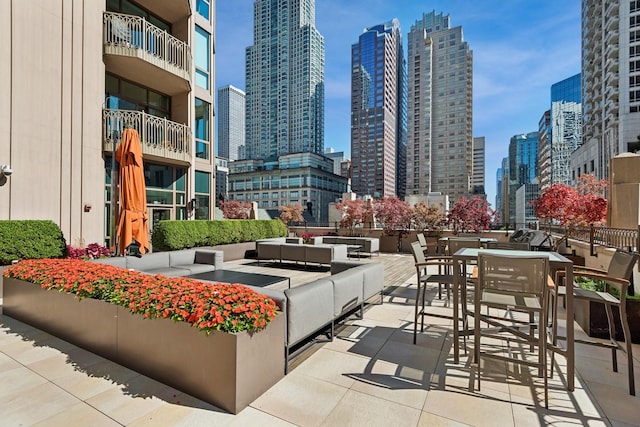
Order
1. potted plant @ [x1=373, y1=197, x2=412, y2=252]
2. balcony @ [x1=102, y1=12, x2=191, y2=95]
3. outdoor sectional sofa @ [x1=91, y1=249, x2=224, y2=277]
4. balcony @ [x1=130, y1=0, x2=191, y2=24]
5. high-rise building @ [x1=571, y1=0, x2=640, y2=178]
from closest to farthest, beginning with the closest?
outdoor sectional sofa @ [x1=91, y1=249, x2=224, y2=277] < balcony @ [x1=102, y1=12, x2=191, y2=95] < balcony @ [x1=130, y1=0, x2=191, y2=24] < potted plant @ [x1=373, y1=197, x2=412, y2=252] < high-rise building @ [x1=571, y1=0, x2=640, y2=178]

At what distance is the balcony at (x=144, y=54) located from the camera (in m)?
8.37

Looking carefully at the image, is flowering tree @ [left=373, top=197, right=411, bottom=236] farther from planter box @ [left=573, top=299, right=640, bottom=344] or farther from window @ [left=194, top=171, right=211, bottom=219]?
planter box @ [left=573, top=299, right=640, bottom=344]

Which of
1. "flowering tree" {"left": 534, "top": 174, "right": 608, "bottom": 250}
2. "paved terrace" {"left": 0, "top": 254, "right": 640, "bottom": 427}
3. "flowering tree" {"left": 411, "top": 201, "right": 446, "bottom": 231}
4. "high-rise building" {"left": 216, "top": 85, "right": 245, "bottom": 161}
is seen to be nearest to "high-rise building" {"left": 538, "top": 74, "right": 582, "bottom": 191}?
"flowering tree" {"left": 411, "top": 201, "right": 446, "bottom": 231}

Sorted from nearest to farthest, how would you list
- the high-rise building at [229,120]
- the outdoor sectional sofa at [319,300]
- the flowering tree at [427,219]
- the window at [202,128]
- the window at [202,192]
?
the outdoor sectional sofa at [319,300]
the window at [202,192]
the window at [202,128]
the flowering tree at [427,219]
the high-rise building at [229,120]

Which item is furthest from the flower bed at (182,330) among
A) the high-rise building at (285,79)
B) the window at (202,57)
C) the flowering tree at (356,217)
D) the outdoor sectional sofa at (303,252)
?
the high-rise building at (285,79)

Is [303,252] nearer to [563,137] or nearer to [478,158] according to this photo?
[563,137]

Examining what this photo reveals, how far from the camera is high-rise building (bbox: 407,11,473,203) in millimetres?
76812

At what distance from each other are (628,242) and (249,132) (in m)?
98.5

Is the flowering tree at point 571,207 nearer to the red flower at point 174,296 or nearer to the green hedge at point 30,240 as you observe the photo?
the red flower at point 174,296

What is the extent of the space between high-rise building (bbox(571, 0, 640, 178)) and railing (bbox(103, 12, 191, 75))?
44852mm

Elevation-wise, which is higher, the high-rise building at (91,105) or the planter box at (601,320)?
the high-rise building at (91,105)

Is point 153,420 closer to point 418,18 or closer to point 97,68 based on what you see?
point 97,68

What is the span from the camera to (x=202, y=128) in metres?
12.0

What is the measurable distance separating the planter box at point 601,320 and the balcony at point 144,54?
1116 centimetres
